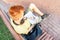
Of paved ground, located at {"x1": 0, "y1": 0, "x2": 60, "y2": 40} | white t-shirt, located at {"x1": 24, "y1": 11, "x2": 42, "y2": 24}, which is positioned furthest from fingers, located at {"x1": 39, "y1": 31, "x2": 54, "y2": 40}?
white t-shirt, located at {"x1": 24, "y1": 11, "x2": 42, "y2": 24}

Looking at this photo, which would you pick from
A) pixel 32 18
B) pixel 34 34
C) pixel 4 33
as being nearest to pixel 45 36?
pixel 34 34

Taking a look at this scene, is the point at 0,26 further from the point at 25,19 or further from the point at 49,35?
the point at 49,35

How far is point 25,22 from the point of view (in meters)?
1.71

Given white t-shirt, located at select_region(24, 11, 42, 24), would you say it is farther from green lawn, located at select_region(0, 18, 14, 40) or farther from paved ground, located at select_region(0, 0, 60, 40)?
green lawn, located at select_region(0, 18, 14, 40)

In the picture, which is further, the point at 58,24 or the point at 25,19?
the point at 58,24

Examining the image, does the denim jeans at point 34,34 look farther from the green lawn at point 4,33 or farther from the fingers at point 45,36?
the green lawn at point 4,33

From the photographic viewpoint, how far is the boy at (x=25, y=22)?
5.50ft

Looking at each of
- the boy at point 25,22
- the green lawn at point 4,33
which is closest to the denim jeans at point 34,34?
the boy at point 25,22

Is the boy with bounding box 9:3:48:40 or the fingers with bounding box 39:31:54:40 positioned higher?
the boy with bounding box 9:3:48:40

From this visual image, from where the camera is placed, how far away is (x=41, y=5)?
7.12ft

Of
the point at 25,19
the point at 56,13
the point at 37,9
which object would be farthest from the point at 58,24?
the point at 25,19

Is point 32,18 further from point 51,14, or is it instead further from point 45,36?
point 51,14

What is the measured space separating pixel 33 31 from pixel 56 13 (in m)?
0.45

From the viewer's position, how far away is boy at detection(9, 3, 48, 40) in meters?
1.68
